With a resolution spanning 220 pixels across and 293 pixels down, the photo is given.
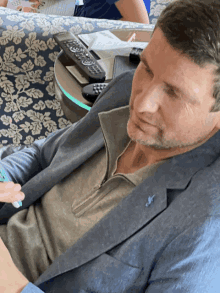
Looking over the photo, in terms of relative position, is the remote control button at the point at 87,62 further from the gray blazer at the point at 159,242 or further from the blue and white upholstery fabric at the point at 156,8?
the blue and white upholstery fabric at the point at 156,8

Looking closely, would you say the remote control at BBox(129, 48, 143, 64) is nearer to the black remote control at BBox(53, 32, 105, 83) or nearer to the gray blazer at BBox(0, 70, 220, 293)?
the black remote control at BBox(53, 32, 105, 83)

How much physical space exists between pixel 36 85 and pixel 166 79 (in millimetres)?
1121

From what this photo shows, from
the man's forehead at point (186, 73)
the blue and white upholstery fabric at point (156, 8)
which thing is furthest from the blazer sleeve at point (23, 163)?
the blue and white upholstery fabric at point (156, 8)

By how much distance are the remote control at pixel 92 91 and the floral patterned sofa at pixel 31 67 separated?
353 mm

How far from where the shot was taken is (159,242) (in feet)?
1.85

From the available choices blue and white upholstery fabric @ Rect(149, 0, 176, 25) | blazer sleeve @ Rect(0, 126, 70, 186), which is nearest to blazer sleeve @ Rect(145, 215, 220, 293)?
blazer sleeve @ Rect(0, 126, 70, 186)

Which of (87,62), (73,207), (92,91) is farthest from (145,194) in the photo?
(87,62)

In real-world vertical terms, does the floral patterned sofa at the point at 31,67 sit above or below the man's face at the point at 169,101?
below

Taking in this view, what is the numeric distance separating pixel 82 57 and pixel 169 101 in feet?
2.32

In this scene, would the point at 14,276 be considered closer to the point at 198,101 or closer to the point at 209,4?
the point at 198,101

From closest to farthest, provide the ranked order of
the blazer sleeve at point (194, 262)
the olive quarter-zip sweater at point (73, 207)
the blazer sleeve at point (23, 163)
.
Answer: the blazer sleeve at point (194, 262) → the olive quarter-zip sweater at point (73, 207) → the blazer sleeve at point (23, 163)

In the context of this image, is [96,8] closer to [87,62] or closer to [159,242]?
[87,62]

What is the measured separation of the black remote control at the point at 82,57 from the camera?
3.83 feet

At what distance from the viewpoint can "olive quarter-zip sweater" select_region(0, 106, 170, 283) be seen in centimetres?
73
